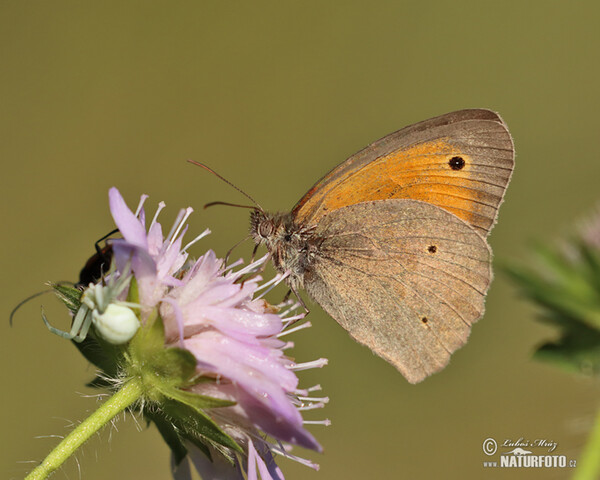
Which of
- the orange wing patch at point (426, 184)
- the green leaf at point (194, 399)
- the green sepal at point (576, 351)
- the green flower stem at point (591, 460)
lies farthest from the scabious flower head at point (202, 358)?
the orange wing patch at point (426, 184)

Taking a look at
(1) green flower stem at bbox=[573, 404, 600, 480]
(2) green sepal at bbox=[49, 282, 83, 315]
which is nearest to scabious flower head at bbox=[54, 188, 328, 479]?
(2) green sepal at bbox=[49, 282, 83, 315]

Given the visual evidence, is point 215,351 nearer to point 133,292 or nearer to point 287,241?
point 133,292

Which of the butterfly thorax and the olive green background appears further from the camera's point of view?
the olive green background

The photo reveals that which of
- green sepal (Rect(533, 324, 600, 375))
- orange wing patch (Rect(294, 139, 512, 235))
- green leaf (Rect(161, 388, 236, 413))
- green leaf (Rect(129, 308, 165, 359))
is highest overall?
orange wing patch (Rect(294, 139, 512, 235))

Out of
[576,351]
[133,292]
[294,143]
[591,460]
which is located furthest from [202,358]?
[294,143]

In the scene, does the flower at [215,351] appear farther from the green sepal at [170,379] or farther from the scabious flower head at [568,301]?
the scabious flower head at [568,301]

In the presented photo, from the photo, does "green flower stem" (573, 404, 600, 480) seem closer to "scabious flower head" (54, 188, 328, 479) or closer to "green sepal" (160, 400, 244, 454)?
"scabious flower head" (54, 188, 328, 479)
